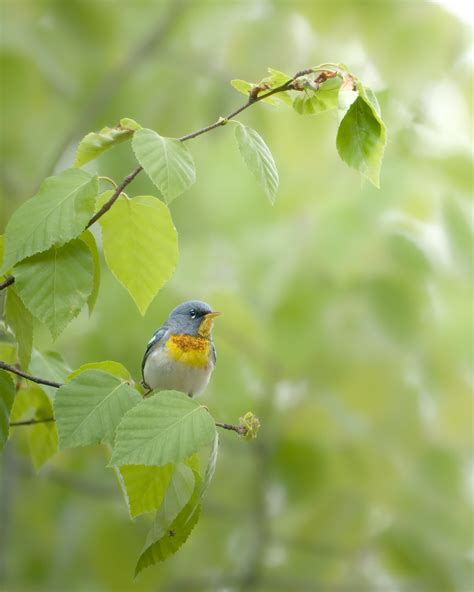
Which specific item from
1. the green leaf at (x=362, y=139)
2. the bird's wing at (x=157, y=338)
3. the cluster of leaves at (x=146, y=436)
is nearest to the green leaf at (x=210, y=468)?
the cluster of leaves at (x=146, y=436)

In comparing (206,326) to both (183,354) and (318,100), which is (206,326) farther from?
(318,100)

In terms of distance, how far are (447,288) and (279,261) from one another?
86 centimetres

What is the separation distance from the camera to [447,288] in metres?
3.79

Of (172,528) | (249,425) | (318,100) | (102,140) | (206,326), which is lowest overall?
(172,528)

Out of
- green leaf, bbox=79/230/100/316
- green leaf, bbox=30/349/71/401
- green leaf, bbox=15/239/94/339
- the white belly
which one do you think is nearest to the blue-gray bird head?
the white belly

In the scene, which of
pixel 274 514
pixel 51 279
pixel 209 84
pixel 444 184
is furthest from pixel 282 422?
pixel 51 279

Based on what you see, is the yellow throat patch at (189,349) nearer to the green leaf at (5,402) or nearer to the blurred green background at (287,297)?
the green leaf at (5,402)

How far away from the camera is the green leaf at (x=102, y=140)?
1176 mm

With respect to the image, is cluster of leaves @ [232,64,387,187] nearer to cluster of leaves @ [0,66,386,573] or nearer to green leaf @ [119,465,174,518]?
cluster of leaves @ [0,66,386,573]

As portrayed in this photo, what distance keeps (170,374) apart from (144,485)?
2.87ft

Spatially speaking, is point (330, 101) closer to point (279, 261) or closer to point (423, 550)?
point (279, 261)

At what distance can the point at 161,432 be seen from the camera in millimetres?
1048

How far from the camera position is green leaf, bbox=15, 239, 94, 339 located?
1.13 metres

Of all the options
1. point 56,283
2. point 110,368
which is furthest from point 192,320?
point 56,283
